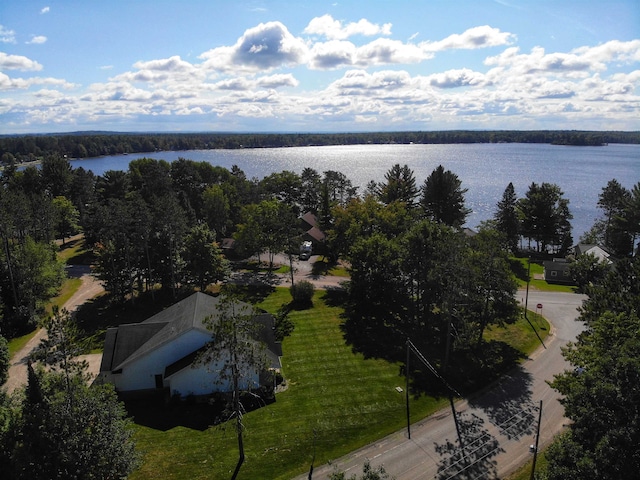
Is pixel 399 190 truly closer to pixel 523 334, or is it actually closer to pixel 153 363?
pixel 523 334

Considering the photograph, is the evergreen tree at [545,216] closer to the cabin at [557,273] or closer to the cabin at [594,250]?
the cabin at [594,250]

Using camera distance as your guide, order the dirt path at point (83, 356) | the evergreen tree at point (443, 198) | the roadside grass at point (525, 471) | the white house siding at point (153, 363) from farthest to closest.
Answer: the evergreen tree at point (443, 198)
the dirt path at point (83, 356)
the white house siding at point (153, 363)
the roadside grass at point (525, 471)

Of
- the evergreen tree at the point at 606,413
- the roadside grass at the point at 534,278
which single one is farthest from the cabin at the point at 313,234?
the evergreen tree at the point at 606,413

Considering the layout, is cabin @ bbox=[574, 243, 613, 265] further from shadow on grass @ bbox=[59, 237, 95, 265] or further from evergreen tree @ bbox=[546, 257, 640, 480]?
shadow on grass @ bbox=[59, 237, 95, 265]

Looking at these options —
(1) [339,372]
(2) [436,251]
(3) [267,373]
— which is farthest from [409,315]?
(3) [267,373]

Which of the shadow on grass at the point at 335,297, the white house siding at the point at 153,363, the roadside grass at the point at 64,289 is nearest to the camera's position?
the white house siding at the point at 153,363

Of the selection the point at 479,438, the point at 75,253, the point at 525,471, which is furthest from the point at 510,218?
the point at 75,253

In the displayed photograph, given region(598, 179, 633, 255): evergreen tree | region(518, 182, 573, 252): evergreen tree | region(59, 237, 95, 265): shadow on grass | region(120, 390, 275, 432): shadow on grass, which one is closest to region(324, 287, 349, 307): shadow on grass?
region(120, 390, 275, 432): shadow on grass
